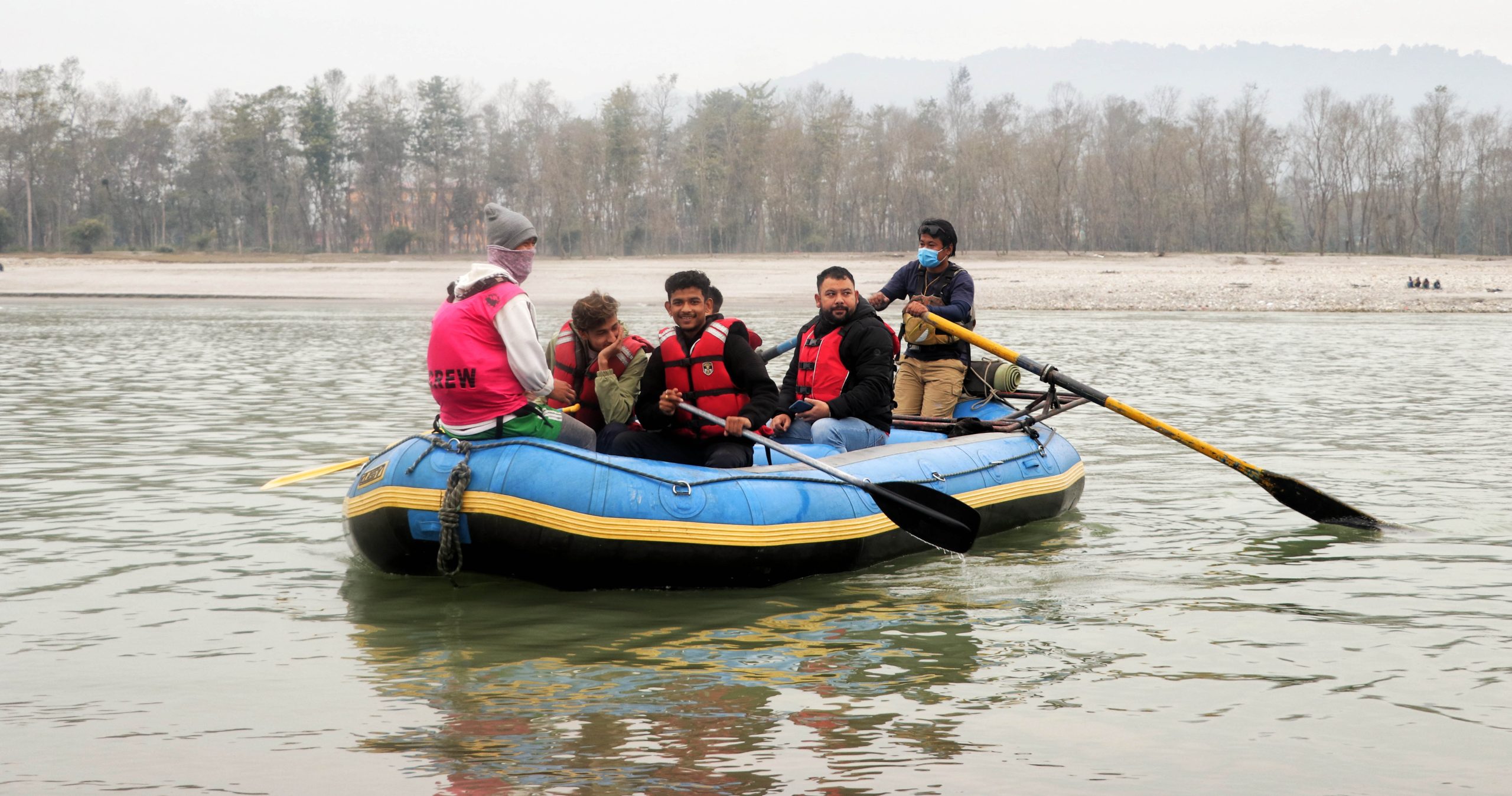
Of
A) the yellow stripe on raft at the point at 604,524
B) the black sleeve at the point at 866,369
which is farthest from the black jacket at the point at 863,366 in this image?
the yellow stripe on raft at the point at 604,524

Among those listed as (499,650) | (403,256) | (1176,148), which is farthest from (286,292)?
(1176,148)

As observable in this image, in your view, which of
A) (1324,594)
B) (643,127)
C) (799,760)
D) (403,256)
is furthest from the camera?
(643,127)

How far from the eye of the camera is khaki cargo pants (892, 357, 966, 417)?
28.7ft

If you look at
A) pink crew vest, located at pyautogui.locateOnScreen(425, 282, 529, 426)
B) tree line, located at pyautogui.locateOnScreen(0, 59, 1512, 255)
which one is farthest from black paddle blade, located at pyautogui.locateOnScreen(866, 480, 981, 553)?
tree line, located at pyautogui.locateOnScreen(0, 59, 1512, 255)

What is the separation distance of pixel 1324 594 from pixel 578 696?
3.71 metres

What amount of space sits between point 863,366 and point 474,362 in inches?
97.1

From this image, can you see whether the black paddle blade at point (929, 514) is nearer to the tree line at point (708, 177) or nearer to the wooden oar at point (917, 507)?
the wooden oar at point (917, 507)

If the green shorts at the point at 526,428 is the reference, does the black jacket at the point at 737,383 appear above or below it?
above

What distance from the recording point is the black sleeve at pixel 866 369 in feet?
24.4

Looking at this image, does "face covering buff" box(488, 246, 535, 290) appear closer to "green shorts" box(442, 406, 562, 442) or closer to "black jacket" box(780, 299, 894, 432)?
"green shorts" box(442, 406, 562, 442)

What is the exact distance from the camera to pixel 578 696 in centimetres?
466

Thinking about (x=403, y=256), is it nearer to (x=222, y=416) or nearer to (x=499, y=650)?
(x=222, y=416)

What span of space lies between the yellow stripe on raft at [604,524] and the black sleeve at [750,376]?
2.10 ft

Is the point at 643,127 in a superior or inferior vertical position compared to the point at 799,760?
superior
